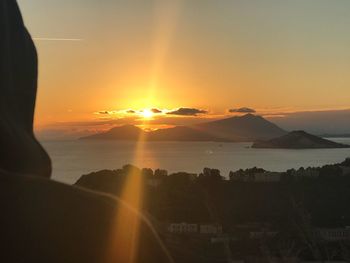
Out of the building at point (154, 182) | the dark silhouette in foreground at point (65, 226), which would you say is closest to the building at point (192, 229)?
the building at point (154, 182)

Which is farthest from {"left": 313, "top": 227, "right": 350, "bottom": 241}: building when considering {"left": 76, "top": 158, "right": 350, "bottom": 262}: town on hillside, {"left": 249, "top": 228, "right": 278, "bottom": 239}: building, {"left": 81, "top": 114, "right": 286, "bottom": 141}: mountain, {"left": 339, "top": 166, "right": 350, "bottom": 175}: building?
{"left": 81, "top": 114, "right": 286, "bottom": 141}: mountain

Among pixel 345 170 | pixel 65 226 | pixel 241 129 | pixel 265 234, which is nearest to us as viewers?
pixel 65 226

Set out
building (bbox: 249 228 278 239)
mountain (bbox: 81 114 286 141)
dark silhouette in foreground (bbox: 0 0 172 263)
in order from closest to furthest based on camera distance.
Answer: dark silhouette in foreground (bbox: 0 0 172 263) < building (bbox: 249 228 278 239) < mountain (bbox: 81 114 286 141)

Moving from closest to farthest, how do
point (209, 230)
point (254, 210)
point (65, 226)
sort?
point (65, 226) → point (209, 230) → point (254, 210)

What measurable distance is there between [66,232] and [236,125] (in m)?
46.6

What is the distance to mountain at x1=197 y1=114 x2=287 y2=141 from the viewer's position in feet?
150

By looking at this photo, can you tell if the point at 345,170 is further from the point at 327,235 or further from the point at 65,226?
the point at 65,226

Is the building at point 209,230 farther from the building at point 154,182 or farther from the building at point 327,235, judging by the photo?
the building at point 154,182

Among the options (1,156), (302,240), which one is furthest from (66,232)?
(302,240)

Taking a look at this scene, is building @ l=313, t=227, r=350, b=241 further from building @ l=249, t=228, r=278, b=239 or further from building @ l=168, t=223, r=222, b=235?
building @ l=168, t=223, r=222, b=235

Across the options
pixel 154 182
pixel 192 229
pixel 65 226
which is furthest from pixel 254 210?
pixel 65 226

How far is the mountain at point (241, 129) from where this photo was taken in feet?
150

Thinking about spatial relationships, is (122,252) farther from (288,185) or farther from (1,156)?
(288,185)

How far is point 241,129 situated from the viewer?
4781cm
